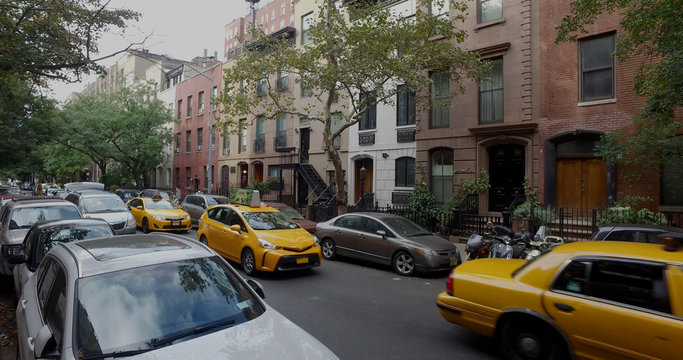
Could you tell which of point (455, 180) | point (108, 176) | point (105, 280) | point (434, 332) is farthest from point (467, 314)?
point (108, 176)

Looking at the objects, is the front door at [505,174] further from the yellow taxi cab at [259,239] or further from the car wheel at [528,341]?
the car wheel at [528,341]

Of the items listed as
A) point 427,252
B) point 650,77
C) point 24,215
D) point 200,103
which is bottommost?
point 427,252

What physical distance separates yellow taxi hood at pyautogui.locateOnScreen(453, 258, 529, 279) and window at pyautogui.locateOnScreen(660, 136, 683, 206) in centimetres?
843

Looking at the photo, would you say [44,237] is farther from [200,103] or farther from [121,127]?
[200,103]

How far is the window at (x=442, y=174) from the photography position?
16609mm

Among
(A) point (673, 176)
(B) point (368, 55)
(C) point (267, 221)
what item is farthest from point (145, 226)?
(A) point (673, 176)

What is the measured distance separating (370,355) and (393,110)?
15.3 metres

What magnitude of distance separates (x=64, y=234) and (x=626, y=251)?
7.63 metres

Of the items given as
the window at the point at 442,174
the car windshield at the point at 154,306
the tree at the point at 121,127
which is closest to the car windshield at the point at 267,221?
the car windshield at the point at 154,306

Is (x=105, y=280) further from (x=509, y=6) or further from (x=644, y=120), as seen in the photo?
(x=509, y=6)

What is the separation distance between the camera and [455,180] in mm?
16062

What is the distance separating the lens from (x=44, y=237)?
19.3 feet

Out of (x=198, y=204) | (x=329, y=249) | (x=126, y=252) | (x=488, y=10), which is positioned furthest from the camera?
(x=198, y=204)

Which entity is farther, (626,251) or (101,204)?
(101,204)
